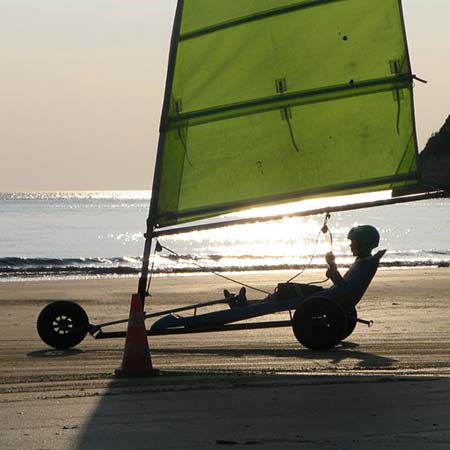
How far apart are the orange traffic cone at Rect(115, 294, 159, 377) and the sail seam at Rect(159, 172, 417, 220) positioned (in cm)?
222

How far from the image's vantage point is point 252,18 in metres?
12.6

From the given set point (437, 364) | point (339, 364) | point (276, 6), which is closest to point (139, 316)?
point (339, 364)

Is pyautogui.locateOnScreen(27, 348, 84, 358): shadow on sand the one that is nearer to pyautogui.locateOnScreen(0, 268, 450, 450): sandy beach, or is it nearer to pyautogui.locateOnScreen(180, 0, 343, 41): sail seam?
pyautogui.locateOnScreen(0, 268, 450, 450): sandy beach

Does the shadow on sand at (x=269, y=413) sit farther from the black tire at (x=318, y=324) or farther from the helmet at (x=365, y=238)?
the helmet at (x=365, y=238)

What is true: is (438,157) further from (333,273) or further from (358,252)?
(333,273)

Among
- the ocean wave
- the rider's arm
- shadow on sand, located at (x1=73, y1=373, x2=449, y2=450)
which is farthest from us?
the ocean wave

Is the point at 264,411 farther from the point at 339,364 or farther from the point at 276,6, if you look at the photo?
the point at 276,6

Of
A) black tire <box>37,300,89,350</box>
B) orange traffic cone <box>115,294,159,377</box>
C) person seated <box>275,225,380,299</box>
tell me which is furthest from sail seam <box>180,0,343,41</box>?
orange traffic cone <box>115,294,159,377</box>

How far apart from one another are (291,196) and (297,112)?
2.74 ft

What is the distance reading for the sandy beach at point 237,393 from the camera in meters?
7.05

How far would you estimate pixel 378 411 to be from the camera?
25.7 feet

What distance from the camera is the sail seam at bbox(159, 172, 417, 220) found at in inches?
492

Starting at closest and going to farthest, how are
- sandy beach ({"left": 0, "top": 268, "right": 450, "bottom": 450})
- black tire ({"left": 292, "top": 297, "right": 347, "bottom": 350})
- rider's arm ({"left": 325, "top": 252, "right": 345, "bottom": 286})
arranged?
sandy beach ({"left": 0, "top": 268, "right": 450, "bottom": 450})
black tire ({"left": 292, "top": 297, "right": 347, "bottom": 350})
rider's arm ({"left": 325, "top": 252, "right": 345, "bottom": 286})

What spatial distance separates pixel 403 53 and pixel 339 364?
360cm
